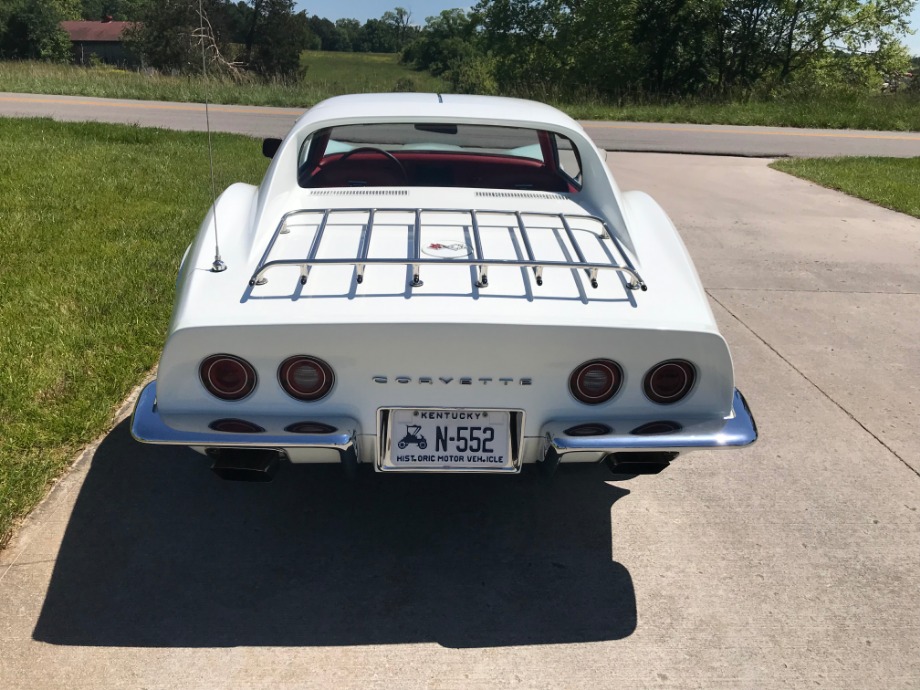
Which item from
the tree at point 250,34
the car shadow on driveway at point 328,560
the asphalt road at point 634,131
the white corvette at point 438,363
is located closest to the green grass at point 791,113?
the asphalt road at point 634,131

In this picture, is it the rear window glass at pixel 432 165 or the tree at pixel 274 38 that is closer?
the rear window glass at pixel 432 165

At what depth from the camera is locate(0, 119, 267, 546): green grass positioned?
3553 mm

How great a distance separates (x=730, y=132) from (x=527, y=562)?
15294 millimetres

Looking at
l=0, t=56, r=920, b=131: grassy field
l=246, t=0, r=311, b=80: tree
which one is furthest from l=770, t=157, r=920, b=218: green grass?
l=246, t=0, r=311, b=80: tree

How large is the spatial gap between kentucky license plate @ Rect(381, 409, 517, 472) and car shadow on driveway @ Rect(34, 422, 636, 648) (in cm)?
49

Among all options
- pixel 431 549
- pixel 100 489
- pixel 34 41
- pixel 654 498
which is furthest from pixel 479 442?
pixel 34 41

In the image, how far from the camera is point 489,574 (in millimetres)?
2852

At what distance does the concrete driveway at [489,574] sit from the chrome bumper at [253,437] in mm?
556

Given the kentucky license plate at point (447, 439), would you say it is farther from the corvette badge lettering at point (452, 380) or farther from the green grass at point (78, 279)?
the green grass at point (78, 279)

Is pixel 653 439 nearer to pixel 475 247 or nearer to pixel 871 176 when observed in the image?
pixel 475 247

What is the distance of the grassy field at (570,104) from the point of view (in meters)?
18.2

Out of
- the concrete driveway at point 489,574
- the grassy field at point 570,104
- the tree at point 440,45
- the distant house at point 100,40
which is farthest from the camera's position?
the distant house at point 100,40

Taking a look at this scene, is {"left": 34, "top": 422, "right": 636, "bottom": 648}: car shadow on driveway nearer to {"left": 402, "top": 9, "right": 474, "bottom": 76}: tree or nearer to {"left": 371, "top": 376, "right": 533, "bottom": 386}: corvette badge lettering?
{"left": 371, "top": 376, "right": 533, "bottom": 386}: corvette badge lettering

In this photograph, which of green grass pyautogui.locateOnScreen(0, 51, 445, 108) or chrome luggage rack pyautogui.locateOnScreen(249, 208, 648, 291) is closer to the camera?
chrome luggage rack pyautogui.locateOnScreen(249, 208, 648, 291)
